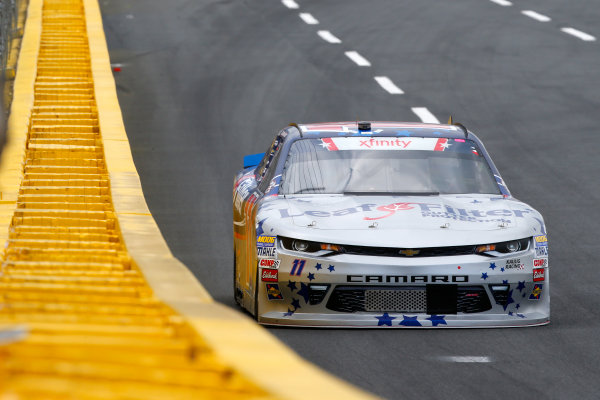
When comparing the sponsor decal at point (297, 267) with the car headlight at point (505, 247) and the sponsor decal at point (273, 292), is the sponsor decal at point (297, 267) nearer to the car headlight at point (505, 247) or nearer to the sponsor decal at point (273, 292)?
the sponsor decal at point (273, 292)

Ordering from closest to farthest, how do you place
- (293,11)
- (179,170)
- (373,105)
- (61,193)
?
(61,193) < (179,170) < (373,105) < (293,11)

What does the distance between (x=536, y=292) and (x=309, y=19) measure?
2035 centimetres

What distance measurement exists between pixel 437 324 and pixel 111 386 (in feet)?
15.9

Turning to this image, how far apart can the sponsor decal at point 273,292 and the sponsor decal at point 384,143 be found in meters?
1.59

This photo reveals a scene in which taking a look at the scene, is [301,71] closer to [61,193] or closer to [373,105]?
[373,105]

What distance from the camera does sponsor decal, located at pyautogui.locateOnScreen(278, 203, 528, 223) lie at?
32.0 ft

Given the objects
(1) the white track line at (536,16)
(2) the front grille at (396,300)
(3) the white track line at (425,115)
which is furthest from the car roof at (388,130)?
(1) the white track line at (536,16)

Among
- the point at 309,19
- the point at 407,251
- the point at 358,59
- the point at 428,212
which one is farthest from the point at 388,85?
the point at 407,251

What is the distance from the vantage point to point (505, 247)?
31.5 ft

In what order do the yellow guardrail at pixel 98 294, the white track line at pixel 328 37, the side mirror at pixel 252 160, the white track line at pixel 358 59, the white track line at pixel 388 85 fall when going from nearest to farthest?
1. the yellow guardrail at pixel 98 294
2. the side mirror at pixel 252 160
3. the white track line at pixel 388 85
4. the white track line at pixel 358 59
5. the white track line at pixel 328 37

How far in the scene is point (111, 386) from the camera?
15.7ft

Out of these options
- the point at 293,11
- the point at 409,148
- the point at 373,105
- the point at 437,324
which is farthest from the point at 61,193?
the point at 293,11

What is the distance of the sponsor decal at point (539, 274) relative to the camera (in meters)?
9.67

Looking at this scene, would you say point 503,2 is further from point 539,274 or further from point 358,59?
point 539,274
